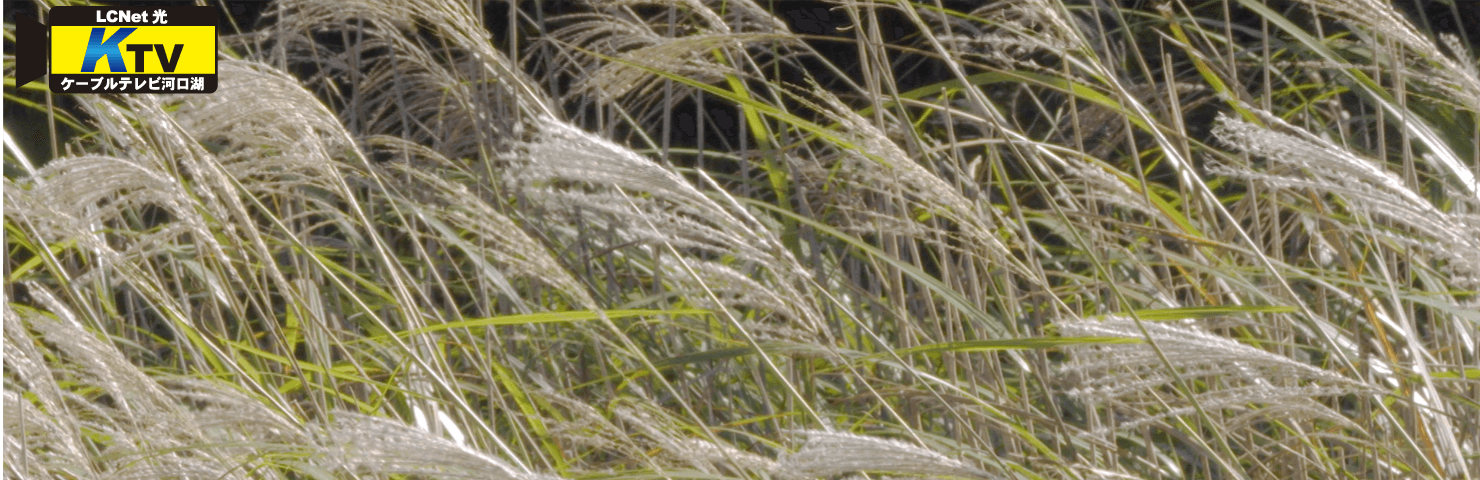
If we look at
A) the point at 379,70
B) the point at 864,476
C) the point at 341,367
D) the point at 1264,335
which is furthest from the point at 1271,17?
the point at 379,70

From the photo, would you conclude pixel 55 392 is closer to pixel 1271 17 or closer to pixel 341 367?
pixel 341 367

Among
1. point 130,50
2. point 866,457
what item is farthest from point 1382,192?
point 130,50

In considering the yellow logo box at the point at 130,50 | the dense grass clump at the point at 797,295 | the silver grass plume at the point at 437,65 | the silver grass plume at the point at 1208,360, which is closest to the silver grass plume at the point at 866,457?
the dense grass clump at the point at 797,295

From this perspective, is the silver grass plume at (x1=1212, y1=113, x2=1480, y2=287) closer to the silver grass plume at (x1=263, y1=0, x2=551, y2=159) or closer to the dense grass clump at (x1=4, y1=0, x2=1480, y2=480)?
the dense grass clump at (x1=4, y1=0, x2=1480, y2=480)

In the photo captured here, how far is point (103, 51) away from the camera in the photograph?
178 cm

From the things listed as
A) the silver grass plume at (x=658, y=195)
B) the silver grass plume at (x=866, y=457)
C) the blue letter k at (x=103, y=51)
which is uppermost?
the blue letter k at (x=103, y=51)

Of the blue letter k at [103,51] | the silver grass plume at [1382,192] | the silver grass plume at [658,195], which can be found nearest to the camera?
the silver grass plume at [1382,192]

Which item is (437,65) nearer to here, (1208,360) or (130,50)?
(130,50)

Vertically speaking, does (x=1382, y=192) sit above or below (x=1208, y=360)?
above

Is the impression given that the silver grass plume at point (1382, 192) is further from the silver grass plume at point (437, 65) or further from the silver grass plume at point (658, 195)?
the silver grass plume at point (437, 65)

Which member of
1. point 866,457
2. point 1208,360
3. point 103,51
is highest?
point 103,51

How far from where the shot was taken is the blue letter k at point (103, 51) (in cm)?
177

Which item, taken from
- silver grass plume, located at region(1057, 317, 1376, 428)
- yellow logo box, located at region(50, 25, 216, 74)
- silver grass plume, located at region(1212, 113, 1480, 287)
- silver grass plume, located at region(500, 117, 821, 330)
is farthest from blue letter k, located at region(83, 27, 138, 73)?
silver grass plume, located at region(1212, 113, 1480, 287)

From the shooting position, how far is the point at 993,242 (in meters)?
1.28
